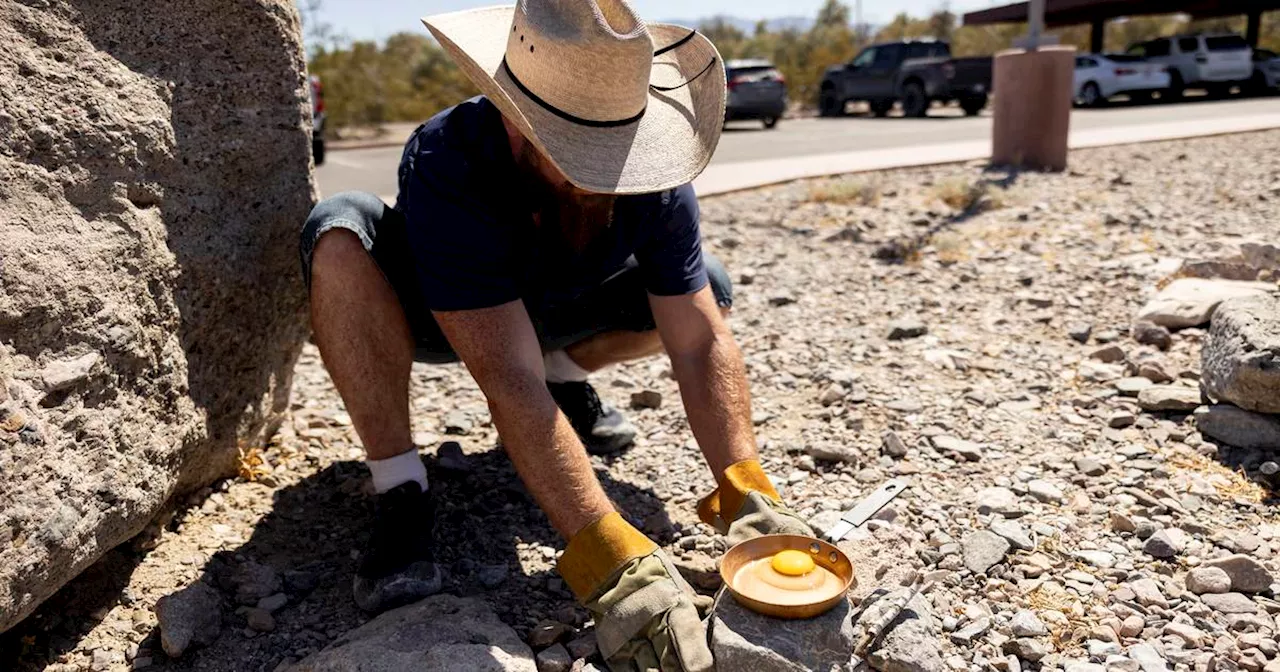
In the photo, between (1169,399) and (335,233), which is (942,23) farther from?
(335,233)

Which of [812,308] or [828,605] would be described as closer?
[828,605]

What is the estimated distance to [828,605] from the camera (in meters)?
1.78

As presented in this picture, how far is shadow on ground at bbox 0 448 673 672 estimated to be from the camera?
A: 2045 mm

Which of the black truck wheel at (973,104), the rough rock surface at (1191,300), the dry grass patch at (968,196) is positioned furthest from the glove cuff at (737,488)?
the black truck wheel at (973,104)

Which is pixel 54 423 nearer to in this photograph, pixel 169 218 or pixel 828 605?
pixel 169 218

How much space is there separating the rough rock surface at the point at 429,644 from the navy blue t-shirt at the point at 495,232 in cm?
60

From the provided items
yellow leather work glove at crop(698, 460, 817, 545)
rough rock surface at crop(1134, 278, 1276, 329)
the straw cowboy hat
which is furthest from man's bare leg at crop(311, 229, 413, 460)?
rough rock surface at crop(1134, 278, 1276, 329)

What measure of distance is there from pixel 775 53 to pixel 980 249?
26.7 m

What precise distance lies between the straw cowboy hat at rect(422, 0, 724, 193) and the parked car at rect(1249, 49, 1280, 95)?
63.2ft

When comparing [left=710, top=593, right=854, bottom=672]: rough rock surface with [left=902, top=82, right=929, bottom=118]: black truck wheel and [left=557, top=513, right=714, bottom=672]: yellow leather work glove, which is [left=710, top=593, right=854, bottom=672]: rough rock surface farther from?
[left=902, top=82, right=929, bottom=118]: black truck wheel

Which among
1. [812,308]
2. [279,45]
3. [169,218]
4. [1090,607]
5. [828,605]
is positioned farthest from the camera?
[812,308]

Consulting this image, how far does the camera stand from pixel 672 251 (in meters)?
2.35

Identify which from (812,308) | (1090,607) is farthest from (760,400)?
(1090,607)

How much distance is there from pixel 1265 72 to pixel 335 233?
1970cm
